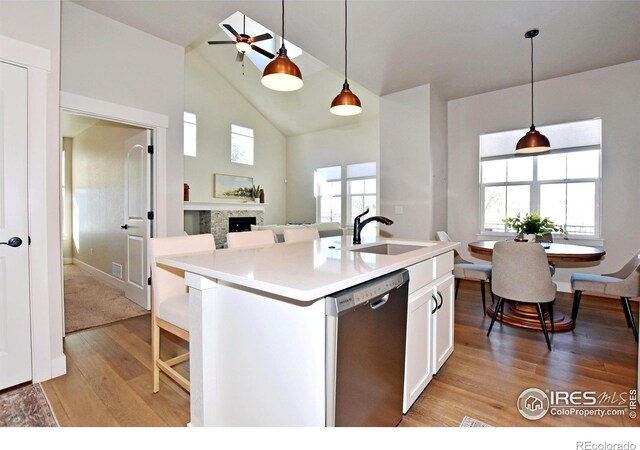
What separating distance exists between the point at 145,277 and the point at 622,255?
5823mm

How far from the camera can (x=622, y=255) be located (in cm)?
392

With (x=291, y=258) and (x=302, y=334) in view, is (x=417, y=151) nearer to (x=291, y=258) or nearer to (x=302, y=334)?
(x=291, y=258)

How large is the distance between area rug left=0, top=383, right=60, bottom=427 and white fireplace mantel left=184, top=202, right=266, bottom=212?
4920 mm

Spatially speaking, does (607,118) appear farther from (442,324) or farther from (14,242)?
(14,242)

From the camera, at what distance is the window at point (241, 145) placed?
26.7 feet

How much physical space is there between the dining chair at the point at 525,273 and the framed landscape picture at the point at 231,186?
21.4ft

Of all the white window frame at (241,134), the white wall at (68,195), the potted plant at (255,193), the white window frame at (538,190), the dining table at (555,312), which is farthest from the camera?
the potted plant at (255,193)

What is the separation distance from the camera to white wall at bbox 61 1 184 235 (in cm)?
277

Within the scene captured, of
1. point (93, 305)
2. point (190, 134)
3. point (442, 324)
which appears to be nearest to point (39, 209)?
point (93, 305)

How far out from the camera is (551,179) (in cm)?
A: 441

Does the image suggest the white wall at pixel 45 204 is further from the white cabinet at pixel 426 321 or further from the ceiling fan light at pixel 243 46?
the ceiling fan light at pixel 243 46

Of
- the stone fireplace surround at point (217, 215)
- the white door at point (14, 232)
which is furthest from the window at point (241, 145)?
the white door at point (14, 232)

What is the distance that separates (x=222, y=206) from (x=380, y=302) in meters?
6.65

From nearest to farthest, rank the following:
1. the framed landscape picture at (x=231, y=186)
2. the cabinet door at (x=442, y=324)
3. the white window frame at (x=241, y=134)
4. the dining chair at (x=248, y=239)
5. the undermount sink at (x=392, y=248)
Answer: the cabinet door at (x=442, y=324), the dining chair at (x=248, y=239), the undermount sink at (x=392, y=248), the framed landscape picture at (x=231, y=186), the white window frame at (x=241, y=134)
